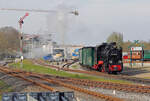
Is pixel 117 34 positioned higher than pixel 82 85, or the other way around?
pixel 117 34

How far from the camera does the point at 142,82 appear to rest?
62.5 feet

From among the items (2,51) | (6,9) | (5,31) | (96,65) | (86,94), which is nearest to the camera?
(86,94)

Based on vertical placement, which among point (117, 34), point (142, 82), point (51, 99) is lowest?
point (142, 82)

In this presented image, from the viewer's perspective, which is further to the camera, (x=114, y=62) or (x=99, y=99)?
(x=114, y=62)

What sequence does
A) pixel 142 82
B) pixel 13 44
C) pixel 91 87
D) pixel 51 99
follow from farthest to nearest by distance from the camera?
1. pixel 13 44
2. pixel 142 82
3. pixel 91 87
4. pixel 51 99

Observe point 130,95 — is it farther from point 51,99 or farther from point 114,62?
point 114,62

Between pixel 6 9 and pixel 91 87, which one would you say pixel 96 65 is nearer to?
pixel 91 87

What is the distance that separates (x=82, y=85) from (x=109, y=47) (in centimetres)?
998

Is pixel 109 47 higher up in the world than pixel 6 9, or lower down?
lower down

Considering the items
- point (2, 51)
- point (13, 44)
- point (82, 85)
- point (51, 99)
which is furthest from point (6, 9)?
point (13, 44)

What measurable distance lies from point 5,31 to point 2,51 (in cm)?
2330

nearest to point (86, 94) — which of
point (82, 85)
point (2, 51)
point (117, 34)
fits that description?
point (82, 85)

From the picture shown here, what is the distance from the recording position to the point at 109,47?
25.5m

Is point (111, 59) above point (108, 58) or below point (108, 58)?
below
